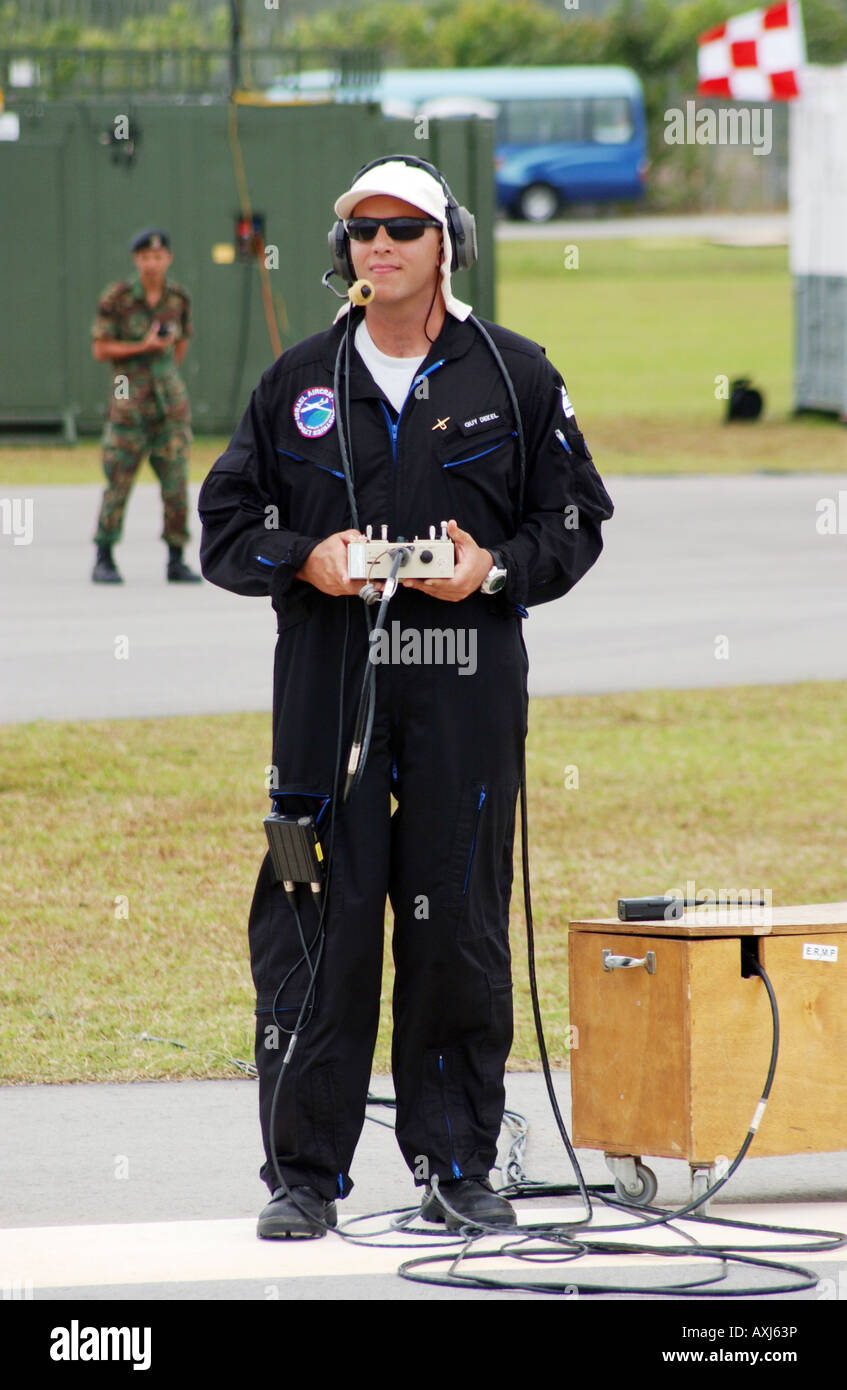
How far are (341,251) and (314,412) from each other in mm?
351

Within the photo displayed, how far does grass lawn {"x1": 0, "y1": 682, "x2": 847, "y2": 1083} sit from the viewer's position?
21.6ft

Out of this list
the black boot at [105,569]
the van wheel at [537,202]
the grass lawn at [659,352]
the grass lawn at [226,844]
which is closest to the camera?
the grass lawn at [226,844]

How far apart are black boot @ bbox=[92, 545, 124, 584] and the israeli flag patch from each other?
9.76 meters

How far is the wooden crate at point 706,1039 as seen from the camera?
187 inches


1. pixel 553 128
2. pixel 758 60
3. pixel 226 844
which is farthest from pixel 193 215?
pixel 553 128

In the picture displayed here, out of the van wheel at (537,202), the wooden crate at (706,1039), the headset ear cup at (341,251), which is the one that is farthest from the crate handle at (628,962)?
the van wheel at (537,202)

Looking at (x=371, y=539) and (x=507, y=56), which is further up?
(x=507, y=56)

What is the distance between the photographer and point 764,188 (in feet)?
211

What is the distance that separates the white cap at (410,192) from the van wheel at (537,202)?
54765 mm

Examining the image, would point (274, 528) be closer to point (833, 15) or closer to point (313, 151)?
point (313, 151)

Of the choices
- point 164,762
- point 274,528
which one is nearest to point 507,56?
point 164,762

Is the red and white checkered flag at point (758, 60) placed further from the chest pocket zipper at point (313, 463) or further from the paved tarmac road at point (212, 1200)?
the chest pocket zipper at point (313, 463)
